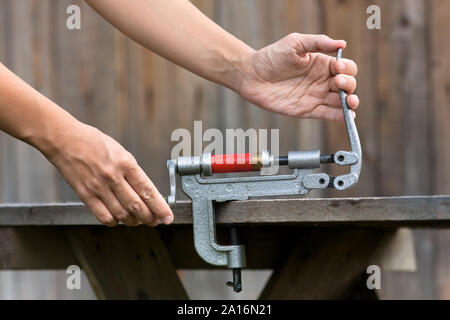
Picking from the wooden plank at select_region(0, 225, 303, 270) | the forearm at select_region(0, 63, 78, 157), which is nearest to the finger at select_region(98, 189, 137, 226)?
the forearm at select_region(0, 63, 78, 157)

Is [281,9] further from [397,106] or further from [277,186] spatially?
[277,186]

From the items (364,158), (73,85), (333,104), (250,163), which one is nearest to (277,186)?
(250,163)

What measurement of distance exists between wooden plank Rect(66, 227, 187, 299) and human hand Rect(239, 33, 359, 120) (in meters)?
0.53

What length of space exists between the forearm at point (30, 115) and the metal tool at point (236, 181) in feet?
0.63

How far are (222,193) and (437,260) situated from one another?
1968mm

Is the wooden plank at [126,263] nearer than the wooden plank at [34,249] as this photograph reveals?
No

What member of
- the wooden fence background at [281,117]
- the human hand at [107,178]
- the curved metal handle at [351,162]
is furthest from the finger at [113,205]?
the wooden fence background at [281,117]

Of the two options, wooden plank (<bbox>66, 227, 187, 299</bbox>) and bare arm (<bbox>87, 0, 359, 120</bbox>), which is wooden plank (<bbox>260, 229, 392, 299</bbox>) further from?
bare arm (<bbox>87, 0, 359, 120</bbox>)

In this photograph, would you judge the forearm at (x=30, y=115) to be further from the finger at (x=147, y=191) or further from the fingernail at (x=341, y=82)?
the fingernail at (x=341, y=82)

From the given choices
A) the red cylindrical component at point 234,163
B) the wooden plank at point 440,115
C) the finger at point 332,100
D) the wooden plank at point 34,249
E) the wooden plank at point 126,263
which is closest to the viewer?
the red cylindrical component at point 234,163

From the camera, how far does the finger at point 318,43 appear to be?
151cm

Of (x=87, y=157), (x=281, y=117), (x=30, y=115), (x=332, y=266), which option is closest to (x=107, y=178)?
(x=87, y=157)

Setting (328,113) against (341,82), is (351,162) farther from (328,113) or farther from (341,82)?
(328,113)

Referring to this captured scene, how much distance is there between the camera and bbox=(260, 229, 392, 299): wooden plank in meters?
2.03
